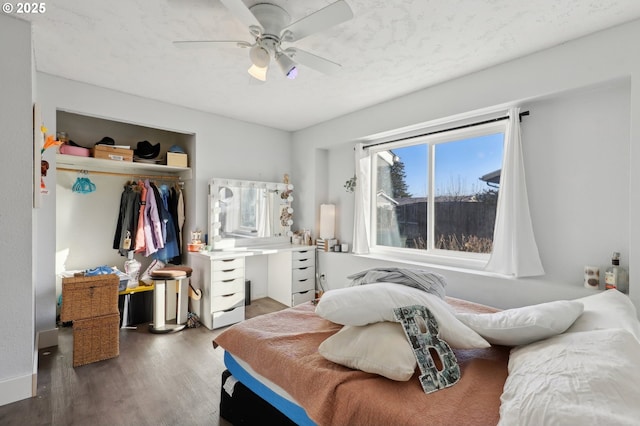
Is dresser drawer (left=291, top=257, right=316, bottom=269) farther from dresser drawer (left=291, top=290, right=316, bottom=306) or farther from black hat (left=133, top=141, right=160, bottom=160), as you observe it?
black hat (left=133, top=141, right=160, bottom=160)

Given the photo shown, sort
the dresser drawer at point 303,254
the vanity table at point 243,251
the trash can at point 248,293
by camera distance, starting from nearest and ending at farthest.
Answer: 1. the vanity table at point 243,251
2. the dresser drawer at point 303,254
3. the trash can at point 248,293

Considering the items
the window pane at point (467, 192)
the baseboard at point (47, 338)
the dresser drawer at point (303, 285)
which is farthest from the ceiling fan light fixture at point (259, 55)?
the baseboard at point (47, 338)

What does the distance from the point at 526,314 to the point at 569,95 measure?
1.93m

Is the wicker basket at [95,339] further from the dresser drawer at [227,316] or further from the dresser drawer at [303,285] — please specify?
the dresser drawer at [303,285]

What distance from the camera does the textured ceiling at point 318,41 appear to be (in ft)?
5.96

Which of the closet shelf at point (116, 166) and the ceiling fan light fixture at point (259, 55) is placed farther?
the closet shelf at point (116, 166)

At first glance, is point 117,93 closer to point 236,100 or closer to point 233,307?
point 236,100

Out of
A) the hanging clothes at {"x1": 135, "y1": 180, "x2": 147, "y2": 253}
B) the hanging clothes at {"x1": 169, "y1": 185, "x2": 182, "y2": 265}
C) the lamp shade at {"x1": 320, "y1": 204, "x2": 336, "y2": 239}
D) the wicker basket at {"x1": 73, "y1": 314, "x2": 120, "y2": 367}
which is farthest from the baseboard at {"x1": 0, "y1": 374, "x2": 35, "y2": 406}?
the lamp shade at {"x1": 320, "y1": 204, "x2": 336, "y2": 239}

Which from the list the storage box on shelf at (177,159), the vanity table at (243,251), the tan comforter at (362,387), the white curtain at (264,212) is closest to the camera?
the tan comforter at (362,387)

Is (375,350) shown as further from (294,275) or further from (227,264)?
(294,275)

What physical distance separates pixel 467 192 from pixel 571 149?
0.88 metres

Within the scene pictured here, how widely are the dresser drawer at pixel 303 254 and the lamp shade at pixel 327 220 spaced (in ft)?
0.89

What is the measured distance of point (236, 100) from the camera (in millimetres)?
3340

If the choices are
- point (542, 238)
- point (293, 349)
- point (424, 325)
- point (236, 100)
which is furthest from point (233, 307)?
point (542, 238)
